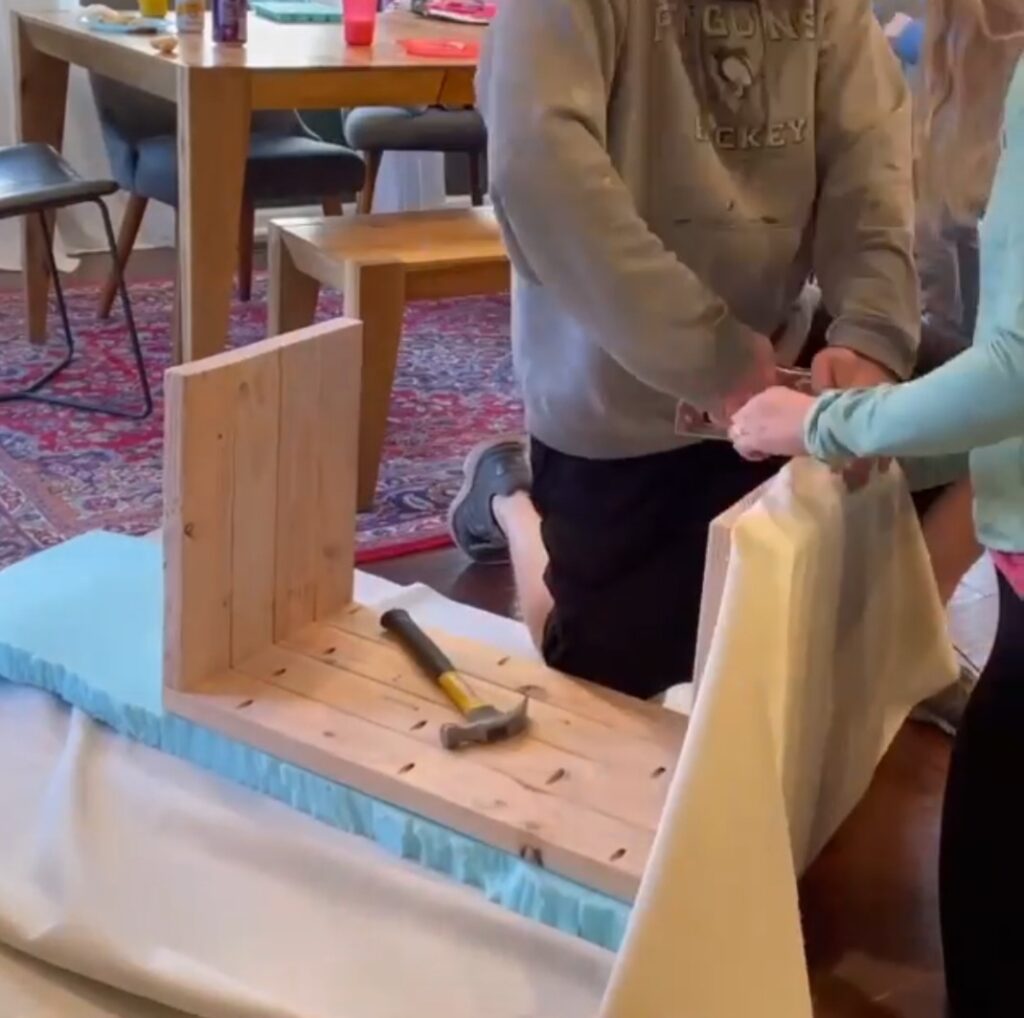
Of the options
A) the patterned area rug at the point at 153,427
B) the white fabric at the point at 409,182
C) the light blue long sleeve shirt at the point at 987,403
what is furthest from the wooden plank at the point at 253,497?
the white fabric at the point at 409,182

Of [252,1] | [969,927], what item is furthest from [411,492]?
[969,927]

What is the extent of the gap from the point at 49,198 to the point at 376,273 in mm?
541

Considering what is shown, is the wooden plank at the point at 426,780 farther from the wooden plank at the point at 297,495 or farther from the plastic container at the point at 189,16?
the plastic container at the point at 189,16

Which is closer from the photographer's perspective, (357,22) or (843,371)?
(843,371)

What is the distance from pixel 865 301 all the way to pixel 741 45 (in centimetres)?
23

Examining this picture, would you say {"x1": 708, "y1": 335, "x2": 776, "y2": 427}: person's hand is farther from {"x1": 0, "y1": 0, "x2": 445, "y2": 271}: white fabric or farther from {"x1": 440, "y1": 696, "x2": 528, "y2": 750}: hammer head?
{"x1": 0, "y1": 0, "x2": 445, "y2": 271}: white fabric

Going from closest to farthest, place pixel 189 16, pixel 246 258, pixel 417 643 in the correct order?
pixel 417 643, pixel 189 16, pixel 246 258

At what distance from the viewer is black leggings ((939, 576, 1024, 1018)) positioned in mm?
1111

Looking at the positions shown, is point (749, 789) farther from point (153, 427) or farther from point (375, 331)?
point (153, 427)

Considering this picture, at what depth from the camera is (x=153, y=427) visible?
2506 millimetres

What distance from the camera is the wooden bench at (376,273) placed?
2102 millimetres

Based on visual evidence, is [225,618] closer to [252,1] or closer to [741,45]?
[741,45]

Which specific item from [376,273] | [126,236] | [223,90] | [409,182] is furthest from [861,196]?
[409,182]

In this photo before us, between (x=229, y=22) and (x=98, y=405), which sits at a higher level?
(x=229, y=22)
